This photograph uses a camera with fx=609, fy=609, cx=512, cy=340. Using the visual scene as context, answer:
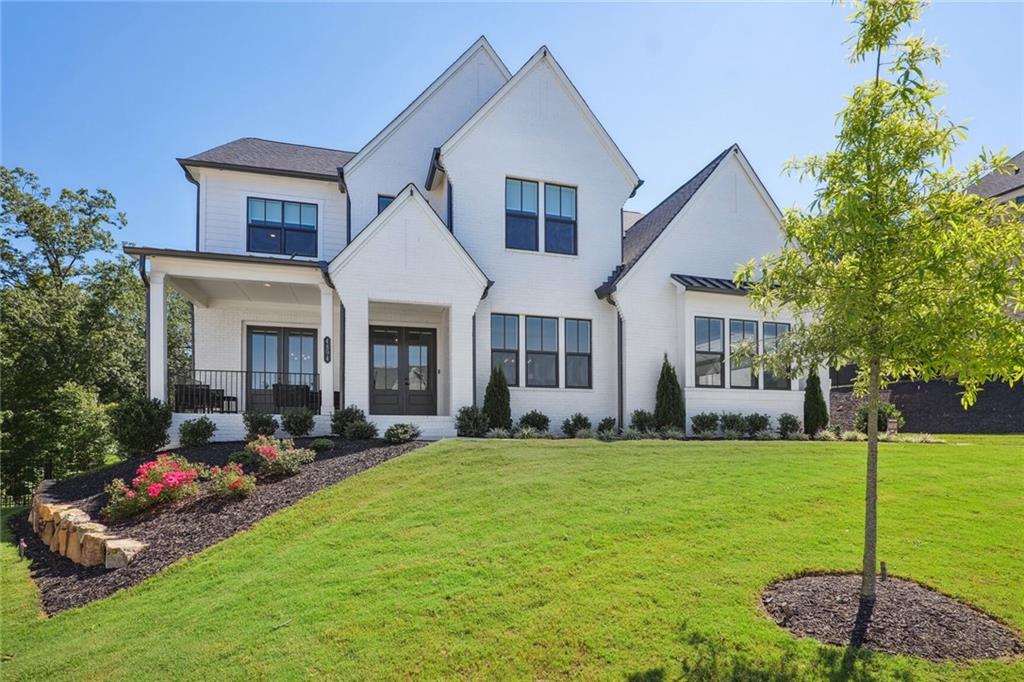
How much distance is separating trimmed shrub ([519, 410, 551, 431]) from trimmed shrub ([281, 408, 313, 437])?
5083 mm

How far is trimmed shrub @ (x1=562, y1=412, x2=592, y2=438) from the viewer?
15523 millimetres

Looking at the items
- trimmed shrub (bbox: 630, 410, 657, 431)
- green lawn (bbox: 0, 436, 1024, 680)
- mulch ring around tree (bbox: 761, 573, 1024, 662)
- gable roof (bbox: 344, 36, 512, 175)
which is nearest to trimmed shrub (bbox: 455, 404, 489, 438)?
trimmed shrub (bbox: 630, 410, 657, 431)

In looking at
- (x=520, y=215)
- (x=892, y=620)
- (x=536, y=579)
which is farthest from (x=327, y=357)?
(x=892, y=620)

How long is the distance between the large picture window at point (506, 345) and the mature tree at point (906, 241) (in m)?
10.5

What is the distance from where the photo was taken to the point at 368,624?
209 inches

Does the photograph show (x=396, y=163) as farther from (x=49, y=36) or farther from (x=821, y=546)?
(x=821, y=546)

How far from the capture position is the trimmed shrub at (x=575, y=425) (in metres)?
15.5

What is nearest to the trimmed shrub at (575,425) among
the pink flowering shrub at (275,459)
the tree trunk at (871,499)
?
the pink flowering shrub at (275,459)

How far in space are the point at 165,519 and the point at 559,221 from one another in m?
11.7

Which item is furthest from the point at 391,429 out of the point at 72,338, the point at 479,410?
the point at 72,338

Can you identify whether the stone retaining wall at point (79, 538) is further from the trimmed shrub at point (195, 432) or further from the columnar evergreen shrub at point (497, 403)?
the columnar evergreen shrub at point (497, 403)

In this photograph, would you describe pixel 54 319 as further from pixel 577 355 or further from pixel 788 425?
pixel 788 425

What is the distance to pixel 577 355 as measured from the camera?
54.1ft

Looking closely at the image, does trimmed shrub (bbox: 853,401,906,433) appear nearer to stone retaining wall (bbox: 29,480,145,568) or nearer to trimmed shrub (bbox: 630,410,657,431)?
trimmed shrub (bbox: 630,410,657,431)
